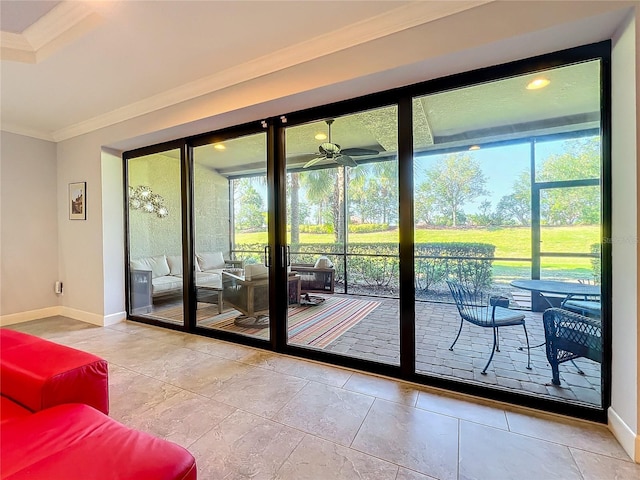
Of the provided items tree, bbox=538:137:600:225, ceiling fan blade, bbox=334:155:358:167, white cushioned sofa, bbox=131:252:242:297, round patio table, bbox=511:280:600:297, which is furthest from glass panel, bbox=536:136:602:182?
white cushioned sofa, bbox=131:252:242:297

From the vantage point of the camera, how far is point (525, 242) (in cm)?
234

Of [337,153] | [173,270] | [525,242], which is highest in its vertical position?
[337,153]

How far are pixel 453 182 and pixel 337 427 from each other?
220 centimetres

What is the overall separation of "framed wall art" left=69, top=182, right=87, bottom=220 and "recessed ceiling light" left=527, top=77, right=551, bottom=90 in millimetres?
5365

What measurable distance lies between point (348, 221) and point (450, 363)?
82.6 inches

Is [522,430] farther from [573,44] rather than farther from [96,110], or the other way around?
[96,110]

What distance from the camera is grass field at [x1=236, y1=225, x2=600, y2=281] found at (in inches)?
80.6

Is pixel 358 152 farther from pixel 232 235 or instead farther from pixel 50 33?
pixel 50 33

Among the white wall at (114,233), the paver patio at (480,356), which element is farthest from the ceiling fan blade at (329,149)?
the white wall at (114,233)

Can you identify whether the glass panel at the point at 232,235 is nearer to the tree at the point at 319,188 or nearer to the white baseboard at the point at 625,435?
the tree at the point at 319,188

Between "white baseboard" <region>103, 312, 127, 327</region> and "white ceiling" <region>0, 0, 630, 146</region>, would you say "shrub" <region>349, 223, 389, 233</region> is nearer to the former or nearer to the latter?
"white ceiling" <region>0, 0, 630, 146</region>

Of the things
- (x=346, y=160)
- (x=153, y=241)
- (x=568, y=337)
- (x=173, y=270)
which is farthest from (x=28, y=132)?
(x=568, y=337)

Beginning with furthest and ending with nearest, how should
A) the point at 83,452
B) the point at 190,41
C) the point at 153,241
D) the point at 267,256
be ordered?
1. the point at 153,241
2. the point at 267,256
3. the point at 190,41
4. the point at 83,452

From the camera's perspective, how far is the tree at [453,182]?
2584 millimetres
